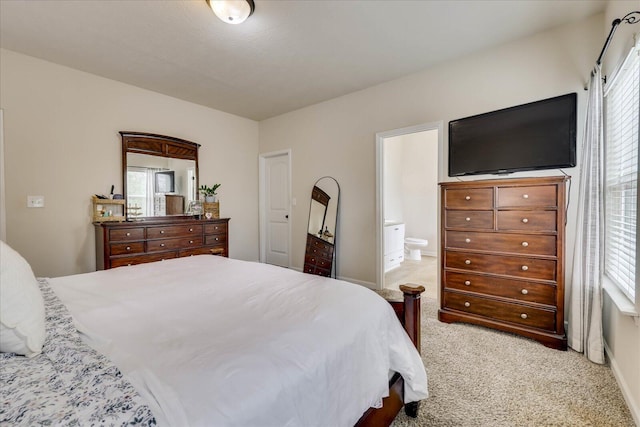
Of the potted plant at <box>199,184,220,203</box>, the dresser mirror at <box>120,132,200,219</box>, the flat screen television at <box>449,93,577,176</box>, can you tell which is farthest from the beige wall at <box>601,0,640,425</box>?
the dresser mirror at <box>120,132,200,219</box>

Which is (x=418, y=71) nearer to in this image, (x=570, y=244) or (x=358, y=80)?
(x=358, y=80)

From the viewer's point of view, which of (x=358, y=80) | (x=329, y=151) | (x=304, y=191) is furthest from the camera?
(x=304, y=191)

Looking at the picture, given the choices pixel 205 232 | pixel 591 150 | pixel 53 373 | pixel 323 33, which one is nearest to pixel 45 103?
pixel 205 232

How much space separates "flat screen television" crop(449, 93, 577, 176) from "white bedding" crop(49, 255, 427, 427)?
2.04 metres

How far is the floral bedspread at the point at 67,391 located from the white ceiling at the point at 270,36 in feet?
7.86

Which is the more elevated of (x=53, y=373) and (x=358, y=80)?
(x=358, y=80)

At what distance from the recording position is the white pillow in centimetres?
76

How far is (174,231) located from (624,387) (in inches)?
164

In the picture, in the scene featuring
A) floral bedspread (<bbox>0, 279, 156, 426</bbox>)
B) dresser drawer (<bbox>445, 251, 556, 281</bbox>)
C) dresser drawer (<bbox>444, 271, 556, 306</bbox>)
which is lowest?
dresser drawer (<bbox>444, 271, 556, 306</bbox>)

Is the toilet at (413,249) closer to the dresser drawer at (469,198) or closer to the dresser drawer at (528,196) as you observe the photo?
the dresser drawer at (469,198)

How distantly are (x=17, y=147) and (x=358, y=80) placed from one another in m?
3.69

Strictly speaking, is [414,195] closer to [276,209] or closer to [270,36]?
[276,209]

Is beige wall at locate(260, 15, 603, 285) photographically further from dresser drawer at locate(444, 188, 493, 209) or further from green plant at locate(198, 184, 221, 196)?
green plant at locate(198, 184, 221, 196)

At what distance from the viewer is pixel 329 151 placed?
→ 13.5 ft
